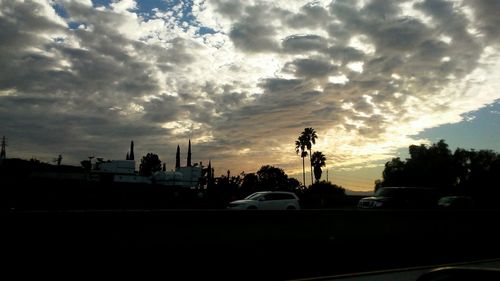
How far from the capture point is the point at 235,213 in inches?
465

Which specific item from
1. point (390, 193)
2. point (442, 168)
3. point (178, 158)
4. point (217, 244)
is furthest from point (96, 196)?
point (178, 158)

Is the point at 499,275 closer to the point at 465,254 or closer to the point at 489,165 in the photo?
the point at 465,254

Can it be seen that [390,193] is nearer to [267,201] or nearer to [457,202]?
[267,201]

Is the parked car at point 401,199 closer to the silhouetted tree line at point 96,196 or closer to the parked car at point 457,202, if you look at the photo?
the parked car at point 457,202

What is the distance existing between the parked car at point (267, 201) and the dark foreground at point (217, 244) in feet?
38.0

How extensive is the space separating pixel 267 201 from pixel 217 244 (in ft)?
51.1

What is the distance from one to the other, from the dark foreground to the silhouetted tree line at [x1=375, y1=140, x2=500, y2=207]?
69.1 m

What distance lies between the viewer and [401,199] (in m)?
26.5

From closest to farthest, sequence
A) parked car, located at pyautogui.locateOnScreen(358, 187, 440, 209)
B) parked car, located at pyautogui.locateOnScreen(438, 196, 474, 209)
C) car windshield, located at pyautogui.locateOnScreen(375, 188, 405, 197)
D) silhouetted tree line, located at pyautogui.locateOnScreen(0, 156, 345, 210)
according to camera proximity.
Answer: parked car, located at pyautogui.locateOnScreen(358, 187, 440, 209)
car windshield, located at pyautogui.locateOnScreen(375, 188, 405, 197)
parked car, located at pyautogui.locateOnScreen(438, 196, 474, 209)
silhouetted tree line, located at pyautogui.locateOnScreen(0, 156, 345, 210)

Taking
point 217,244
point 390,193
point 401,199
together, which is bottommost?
point 217,244

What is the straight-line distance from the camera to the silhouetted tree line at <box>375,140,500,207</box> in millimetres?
85000

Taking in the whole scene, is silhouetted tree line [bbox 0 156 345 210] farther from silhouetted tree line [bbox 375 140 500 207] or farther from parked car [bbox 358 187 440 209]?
silhouetted tree line [bbox 375 140 500 207]

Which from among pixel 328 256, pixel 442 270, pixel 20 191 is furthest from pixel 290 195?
pixel 20 191

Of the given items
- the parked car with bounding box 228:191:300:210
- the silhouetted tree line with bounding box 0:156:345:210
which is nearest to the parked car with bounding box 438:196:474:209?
the parked car with bounding box 228:191:300:210
